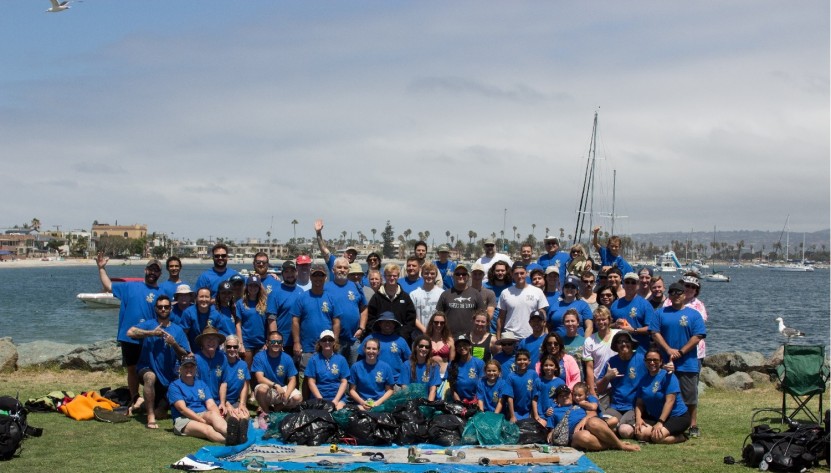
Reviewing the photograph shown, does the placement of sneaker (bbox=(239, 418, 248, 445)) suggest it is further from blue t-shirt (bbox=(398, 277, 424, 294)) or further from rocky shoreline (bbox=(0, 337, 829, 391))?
rocky shoreline (bbox=(0, 337, 829, 391))

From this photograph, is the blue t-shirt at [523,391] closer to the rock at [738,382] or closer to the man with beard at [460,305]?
the man with beard at [460,305]

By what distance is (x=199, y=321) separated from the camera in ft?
35.7

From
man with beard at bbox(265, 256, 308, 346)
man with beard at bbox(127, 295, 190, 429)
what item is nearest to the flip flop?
man with beard at bbox(127, 295, 190, 429)

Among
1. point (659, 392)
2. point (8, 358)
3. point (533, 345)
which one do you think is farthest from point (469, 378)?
point (8, 358)

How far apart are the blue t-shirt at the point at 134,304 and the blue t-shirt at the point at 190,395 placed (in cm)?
131

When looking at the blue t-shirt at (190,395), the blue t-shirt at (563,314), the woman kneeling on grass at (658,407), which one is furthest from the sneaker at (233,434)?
the woman kneeling on grass at (658,407)

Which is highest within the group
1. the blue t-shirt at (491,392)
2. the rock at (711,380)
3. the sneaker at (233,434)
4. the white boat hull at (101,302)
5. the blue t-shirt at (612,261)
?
the blue t-shirt at (612,261)

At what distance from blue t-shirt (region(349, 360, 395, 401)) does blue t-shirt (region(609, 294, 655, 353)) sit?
305 cm

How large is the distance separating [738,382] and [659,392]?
22.6 ft

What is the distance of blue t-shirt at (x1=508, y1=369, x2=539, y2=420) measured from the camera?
9711mm

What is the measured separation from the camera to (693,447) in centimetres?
947

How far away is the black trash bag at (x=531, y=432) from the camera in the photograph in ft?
30.5

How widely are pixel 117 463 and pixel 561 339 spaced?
16.7ft

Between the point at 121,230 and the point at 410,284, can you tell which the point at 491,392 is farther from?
the point at 121,230
